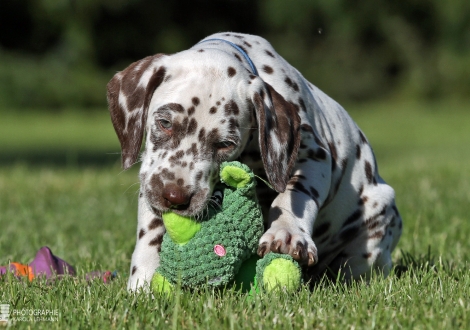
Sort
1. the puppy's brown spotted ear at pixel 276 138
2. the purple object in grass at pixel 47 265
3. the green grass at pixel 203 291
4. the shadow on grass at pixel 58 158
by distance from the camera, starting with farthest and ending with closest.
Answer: the shadow on grass at pixel 58 158, the purple object in grass at pixel 47 265, the puppy's brown spotted ear at pixel 276 138, the green grass at pixel 203 291

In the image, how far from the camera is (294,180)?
392 cm

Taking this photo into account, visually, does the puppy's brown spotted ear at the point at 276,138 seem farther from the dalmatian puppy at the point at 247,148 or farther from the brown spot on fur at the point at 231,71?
the brown spot on fur at the point at 231,71

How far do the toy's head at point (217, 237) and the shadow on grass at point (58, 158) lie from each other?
9360mm

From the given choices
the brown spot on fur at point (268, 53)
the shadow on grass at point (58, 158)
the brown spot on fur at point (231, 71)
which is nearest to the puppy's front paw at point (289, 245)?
the brown spot on fur at point (231, 71)

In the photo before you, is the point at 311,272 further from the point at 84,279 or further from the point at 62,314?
the point at 62,314

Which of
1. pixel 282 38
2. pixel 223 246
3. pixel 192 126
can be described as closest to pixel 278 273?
pixel 223 246

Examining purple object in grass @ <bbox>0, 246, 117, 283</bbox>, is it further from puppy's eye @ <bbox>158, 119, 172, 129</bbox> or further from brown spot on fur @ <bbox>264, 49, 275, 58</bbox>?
brown spot on fur @ <bbox>264, 49, 275, 58</bbox>

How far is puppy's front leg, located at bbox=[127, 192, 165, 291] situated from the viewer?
12.4 feet

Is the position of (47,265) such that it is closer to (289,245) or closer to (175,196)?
(175,196)

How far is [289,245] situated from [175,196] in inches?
22.4

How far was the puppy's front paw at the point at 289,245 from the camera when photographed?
343 centimetres

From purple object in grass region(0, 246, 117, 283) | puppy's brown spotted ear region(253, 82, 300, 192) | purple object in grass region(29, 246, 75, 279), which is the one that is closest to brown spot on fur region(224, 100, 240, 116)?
puppy's brown spotted ear region(253, 82, 300, 192)

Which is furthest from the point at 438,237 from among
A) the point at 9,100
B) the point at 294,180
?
the point at 9,100

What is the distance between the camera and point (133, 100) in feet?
12.8
